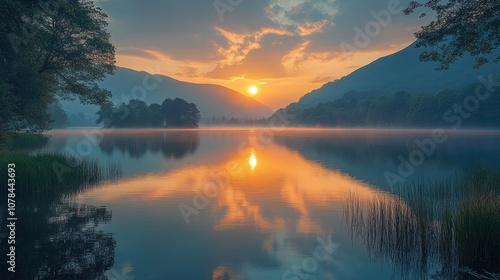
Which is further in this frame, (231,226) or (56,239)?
(231,226)

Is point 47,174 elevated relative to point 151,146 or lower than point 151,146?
elevated

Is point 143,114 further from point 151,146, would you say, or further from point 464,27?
point 464,27

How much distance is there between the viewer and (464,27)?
19.6 meters

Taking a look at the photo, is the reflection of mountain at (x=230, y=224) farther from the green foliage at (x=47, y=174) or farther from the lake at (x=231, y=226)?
the green foliage at (x=47, y=174)

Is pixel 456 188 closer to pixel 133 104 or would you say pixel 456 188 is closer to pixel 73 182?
pixel 73 182

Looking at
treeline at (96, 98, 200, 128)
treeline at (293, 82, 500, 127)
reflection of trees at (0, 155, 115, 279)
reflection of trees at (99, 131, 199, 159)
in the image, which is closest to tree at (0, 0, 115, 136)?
reflection of trees at (0, 155, 115, 279)

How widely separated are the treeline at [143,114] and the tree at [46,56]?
149 meters

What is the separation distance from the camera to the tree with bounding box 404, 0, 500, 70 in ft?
62.7

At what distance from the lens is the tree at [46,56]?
2459cm

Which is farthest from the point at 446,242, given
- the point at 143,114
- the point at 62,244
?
the point at 143,114

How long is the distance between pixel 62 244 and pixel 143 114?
183 m

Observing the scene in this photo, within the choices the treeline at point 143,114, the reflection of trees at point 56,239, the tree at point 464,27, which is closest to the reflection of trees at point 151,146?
the reflection of trees at point 56,239

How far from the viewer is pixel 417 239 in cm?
1416

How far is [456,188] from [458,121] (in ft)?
493
